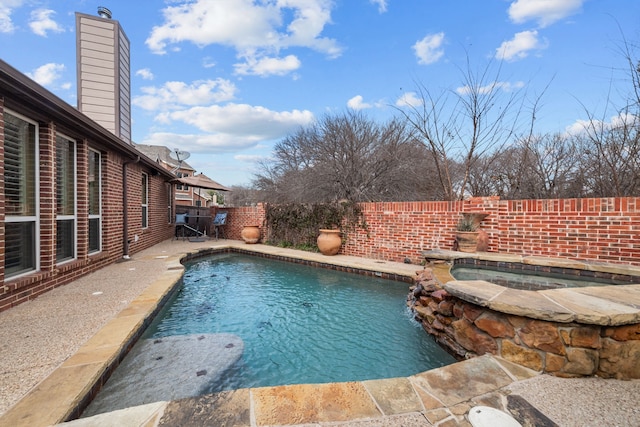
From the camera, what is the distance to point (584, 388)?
1.78m

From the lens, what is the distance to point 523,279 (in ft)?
10.9

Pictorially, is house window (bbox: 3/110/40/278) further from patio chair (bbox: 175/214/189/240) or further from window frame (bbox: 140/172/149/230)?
patio chair (bbox: 175/214/189/240)

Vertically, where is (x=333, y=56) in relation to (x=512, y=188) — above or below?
above

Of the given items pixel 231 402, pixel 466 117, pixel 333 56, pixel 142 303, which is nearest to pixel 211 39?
pixel 333 56

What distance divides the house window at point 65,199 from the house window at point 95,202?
0.60 meters

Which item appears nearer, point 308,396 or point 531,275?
point 308,396

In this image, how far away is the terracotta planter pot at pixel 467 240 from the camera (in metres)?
4.95

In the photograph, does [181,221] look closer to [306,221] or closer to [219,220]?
[219,220]

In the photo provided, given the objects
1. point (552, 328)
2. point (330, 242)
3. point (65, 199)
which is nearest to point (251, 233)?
point (330, 242)

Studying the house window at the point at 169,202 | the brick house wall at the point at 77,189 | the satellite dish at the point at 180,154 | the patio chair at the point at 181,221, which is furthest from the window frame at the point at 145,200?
the satellite dish at the point at 180,154

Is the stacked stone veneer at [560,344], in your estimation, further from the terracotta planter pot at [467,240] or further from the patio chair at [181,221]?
the patio chair at [181,221]

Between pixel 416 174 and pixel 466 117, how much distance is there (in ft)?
12.6

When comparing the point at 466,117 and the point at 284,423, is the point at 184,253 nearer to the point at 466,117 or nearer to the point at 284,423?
the point at 284,423

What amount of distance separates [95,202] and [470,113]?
8091 millimetres
